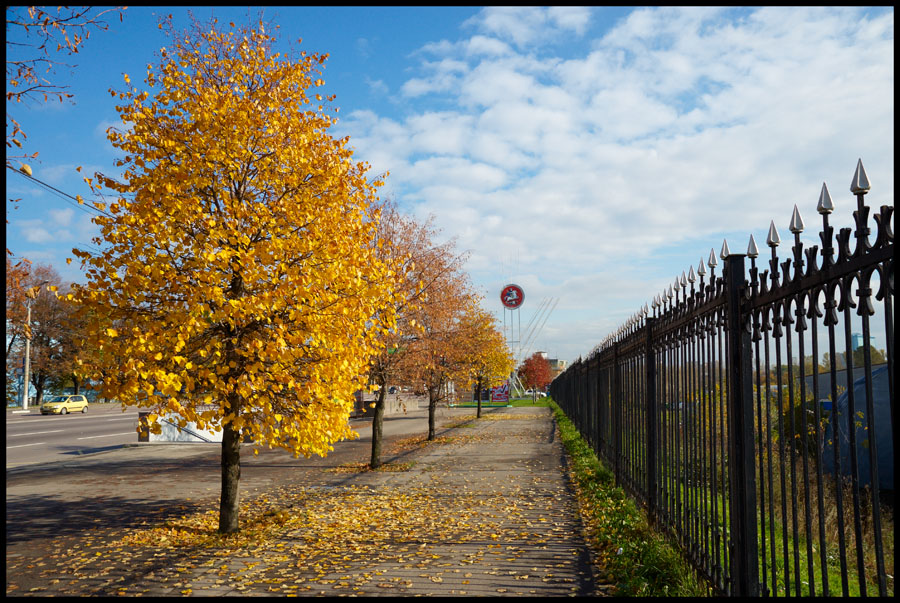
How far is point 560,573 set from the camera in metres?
6.00

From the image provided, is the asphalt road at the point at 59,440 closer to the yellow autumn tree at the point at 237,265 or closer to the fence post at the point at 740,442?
the yellow autumn tree at the point at 237,265

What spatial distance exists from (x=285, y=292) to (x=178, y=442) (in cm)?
1648

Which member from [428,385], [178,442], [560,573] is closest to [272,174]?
[560,573]

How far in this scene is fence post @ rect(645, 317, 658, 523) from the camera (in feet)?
23.6

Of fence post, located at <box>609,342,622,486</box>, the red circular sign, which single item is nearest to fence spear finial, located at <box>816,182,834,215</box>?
fence post, located at <box>609,342,622,486</box>

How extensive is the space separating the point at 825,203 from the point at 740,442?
1820mm

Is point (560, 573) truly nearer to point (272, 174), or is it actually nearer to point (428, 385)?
point (272, 174)

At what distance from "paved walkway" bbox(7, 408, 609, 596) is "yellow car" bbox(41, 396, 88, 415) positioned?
109 feet

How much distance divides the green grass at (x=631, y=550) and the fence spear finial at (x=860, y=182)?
344cm

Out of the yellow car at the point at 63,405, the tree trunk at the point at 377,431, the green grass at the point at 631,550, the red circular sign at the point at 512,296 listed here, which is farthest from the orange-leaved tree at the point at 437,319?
the red circular sign at the point at 512,296

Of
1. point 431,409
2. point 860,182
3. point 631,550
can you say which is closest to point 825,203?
point 860,182

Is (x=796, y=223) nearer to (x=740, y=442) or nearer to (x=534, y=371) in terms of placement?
(x=740, y=442)

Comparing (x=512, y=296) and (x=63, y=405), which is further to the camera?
(x=512, y=296)

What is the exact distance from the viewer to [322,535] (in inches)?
308
